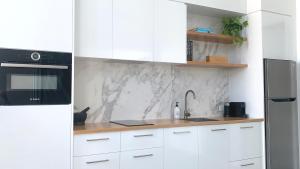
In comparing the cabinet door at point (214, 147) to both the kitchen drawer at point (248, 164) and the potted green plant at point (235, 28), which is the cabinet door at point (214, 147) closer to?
the kitchen drawer at point (248, 164)

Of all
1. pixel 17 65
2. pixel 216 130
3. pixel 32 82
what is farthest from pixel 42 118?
pixel 216 130

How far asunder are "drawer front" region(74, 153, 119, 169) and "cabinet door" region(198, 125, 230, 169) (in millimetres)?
966

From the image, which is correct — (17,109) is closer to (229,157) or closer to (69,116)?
(69,116)

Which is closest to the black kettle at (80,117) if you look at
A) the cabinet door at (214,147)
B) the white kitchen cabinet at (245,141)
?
the cabinet door at (214,147)

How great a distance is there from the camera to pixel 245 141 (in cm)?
337

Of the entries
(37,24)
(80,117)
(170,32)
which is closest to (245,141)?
(170,32)

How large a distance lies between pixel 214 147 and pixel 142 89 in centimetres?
102

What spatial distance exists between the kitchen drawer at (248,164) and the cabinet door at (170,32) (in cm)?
130

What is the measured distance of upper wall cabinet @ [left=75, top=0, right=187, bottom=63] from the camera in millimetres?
2703

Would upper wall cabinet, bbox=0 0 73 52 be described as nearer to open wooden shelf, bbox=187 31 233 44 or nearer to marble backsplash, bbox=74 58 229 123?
marble backsplash, bbox=74 58 229 123

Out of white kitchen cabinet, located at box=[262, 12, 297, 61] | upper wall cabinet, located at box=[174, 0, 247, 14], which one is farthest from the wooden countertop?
upper wall cabinet, located at box=[174, 0, 247, 14]

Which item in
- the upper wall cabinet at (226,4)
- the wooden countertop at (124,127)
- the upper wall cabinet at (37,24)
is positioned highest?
the upper wall cabinet at (226,4)

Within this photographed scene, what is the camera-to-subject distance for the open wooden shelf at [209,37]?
11.2 ft

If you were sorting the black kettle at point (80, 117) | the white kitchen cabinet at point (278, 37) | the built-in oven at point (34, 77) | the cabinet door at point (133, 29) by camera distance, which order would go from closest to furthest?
the built-in oven at point (34, 77) < the black kettle at point (80, 117) < the cabinet door at point (133, 29) < the white kitchen cabinet at point (278, 37)
